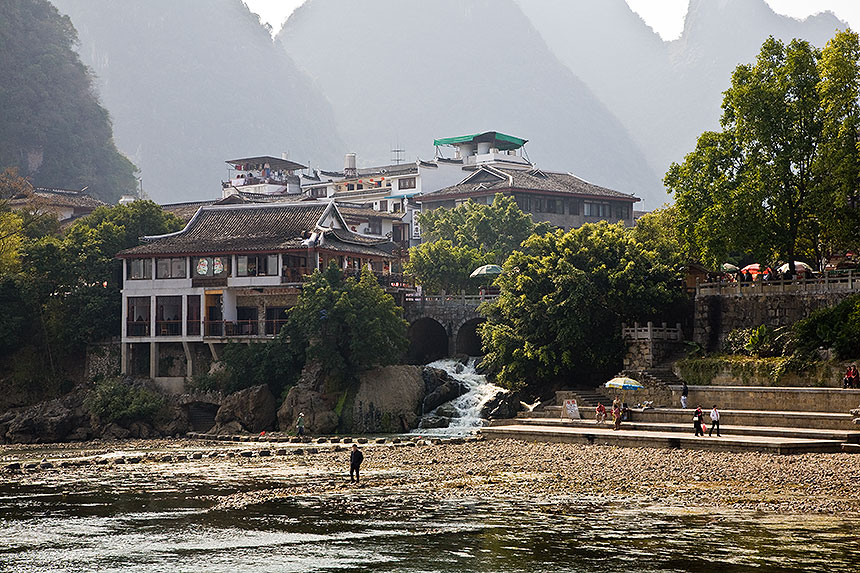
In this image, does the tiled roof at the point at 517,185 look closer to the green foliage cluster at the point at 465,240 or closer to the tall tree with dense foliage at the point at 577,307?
the green foliage cluster at the point at 465,240

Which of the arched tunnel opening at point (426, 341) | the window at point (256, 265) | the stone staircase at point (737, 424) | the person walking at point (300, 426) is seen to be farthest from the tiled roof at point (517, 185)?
the stone staircase at point (737, 424)

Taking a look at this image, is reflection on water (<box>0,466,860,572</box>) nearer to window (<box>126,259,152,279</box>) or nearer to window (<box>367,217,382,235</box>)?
window (<box>126,259,152,279</box>)

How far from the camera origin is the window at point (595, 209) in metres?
101

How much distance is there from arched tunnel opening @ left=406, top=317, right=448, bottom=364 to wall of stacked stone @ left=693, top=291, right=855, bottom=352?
73.6ft

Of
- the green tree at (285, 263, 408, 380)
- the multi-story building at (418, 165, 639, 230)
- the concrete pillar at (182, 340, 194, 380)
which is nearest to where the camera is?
the green tree at (285, 263, 408, 380)

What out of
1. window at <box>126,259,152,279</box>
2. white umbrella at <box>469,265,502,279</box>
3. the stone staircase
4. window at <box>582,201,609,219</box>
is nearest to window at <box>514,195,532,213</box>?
window at <box>582,201,609,219</box>

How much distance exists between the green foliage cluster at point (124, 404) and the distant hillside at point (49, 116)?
80.4 meters

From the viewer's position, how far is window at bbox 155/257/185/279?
73.0 m

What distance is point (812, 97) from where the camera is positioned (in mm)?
55812

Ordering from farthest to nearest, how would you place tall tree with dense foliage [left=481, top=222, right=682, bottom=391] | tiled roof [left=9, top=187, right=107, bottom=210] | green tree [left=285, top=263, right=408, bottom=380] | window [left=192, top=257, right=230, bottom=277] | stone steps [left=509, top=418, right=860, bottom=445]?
tiled roof [left=9, top=187, right=107, bottom=210], window [left=192, top=257, right=230, bottom=277], green tree [left=285, top=263, right=408, bottom=380], tall tree with dense foliage [left=481, top=222, right=682, bottom=391], stone steps [left=509, top=418, right=860, bottom=445]

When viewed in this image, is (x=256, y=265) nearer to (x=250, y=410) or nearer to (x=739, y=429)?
(x=250, y=410)

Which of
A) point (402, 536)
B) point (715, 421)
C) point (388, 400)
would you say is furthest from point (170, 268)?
point (402, 536)

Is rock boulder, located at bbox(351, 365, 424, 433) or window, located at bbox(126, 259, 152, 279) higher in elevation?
window, located at bbox(126, 259, 152, 279)

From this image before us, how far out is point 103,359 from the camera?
2970 inches
